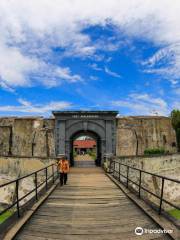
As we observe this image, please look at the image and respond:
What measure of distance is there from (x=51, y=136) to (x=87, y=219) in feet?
66.2

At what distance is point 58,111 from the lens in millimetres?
26219

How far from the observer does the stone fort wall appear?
2744 centimetres

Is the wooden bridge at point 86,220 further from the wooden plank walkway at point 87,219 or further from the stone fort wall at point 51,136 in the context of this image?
the stone fort wall at point 51,136

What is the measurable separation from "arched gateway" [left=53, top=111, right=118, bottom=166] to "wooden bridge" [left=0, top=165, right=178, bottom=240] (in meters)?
15.5

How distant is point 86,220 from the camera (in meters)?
7.25

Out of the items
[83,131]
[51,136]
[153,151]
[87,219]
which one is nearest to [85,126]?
[83,131]

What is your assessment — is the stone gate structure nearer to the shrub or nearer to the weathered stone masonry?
the weathered stone masonry

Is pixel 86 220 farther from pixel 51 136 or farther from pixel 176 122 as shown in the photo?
pixel 176 122

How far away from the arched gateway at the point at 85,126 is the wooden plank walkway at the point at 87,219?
1543 cm

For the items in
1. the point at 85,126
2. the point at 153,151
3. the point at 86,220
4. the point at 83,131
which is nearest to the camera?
the point at 86,220

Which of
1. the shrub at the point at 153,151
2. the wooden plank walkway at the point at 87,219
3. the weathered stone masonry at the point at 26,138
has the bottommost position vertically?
the wooden plank walkway at the point at 87,219

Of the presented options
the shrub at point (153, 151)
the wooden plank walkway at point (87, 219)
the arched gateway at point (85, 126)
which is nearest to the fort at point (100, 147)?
the arched gateway at point (85, 126)

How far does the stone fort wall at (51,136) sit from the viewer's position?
1080 inches

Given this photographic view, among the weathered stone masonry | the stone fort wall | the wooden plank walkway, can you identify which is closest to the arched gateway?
the stone fort wall
